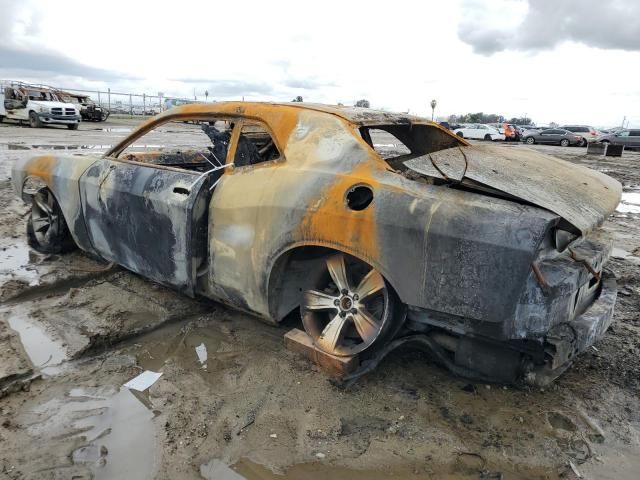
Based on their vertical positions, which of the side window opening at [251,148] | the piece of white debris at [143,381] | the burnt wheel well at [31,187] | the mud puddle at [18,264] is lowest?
the piece of white debris at [143,381]

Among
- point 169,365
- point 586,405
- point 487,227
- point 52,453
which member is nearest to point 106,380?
point 169,365

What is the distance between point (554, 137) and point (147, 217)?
1301 inches

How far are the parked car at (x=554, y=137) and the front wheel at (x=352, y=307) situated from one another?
32535 millimetres

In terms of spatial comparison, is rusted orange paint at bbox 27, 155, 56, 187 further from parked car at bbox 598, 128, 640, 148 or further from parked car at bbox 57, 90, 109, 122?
parked car at bbox 598, 128, 640, 148

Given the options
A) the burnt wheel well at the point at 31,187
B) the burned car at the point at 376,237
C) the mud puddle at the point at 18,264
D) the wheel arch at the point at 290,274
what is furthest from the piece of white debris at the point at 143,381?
the burnt wheel well at the point at 31,187

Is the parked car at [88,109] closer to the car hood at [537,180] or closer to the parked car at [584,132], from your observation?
the car hood at [537,180]

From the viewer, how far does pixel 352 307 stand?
2.78 meters

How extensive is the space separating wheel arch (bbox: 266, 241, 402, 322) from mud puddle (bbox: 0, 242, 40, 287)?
7.60 ft

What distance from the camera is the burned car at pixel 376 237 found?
7.50ft

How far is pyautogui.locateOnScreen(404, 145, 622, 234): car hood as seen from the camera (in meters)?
2.38

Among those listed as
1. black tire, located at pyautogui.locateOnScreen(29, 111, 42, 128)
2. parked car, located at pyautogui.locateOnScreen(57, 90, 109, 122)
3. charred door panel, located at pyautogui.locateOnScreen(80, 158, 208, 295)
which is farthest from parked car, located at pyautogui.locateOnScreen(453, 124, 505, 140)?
charred door panel, located at pyautogui.locateOnScreen(80, 158, 208, 295)

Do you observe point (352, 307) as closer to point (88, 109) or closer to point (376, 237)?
point (376, 237)

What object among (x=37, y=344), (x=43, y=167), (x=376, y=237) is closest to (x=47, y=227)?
(x=43, y=167)

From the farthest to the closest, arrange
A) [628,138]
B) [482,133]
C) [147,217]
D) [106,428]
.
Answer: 1. [482,133]
2. [628,138]
3. [147,217]
4. [106,428]
